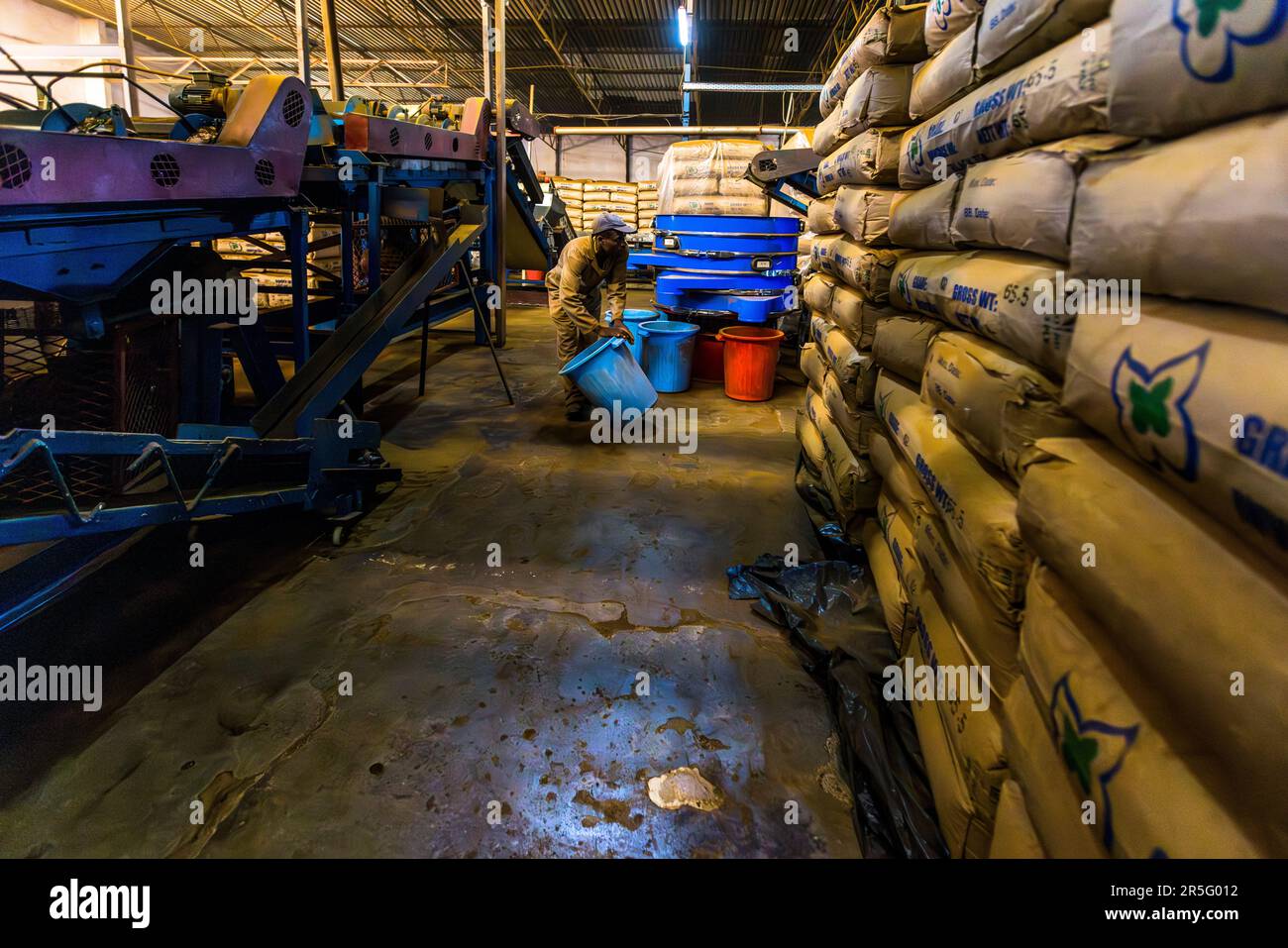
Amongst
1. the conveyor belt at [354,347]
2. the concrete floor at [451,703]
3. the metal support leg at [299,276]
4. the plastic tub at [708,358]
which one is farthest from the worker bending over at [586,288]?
the metal support leg at [299,276]

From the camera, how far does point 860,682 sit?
235cm

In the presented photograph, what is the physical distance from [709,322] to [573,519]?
432cm

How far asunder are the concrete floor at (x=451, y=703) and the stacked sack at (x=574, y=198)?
13.6m

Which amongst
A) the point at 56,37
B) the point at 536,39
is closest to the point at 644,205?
the point at 536,39

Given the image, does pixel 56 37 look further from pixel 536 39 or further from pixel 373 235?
pixel 373 235

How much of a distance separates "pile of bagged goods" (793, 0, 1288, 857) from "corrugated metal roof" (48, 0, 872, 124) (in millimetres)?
9374

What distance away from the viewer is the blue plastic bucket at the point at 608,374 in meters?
4.69

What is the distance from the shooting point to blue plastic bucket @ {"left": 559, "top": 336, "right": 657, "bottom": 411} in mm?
4688

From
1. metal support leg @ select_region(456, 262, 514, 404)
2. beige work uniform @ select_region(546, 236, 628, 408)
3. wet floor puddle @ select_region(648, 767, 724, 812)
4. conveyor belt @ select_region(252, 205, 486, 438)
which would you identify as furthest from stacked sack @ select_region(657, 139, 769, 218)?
wet floor puddle @ select_region(648, 767, 724, 812)

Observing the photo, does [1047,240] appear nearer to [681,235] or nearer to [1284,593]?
[1284,593]

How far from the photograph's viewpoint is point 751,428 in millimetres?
5559

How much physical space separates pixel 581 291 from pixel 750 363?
Answer: 66.1 inches

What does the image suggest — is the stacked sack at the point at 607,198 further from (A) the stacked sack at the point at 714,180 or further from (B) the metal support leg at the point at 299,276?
(B) the metal support leg at the point at 299,276

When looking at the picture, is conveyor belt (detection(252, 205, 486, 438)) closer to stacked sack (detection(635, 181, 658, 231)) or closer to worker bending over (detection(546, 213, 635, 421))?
worker bending over (detection(546, 213, 635, 421))
